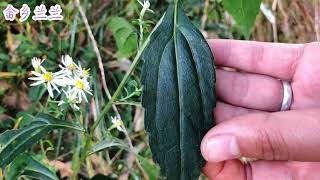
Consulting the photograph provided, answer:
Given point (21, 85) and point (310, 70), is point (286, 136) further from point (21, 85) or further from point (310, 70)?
point (21, 85)

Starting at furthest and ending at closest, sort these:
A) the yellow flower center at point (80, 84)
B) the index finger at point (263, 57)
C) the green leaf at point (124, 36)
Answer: the green leaf at point (124, 36), the index finger at point (263, 57), the yellow flower center at point (80, 84)

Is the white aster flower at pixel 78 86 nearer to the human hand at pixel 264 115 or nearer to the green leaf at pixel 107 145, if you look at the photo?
the green leaf at pixel 107 145

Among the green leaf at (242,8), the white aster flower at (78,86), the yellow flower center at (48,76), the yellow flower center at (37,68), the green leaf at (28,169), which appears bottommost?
the green leaf at (28,169)

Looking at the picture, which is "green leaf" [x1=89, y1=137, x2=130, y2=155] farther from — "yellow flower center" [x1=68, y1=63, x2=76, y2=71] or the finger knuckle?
the finger knuckle

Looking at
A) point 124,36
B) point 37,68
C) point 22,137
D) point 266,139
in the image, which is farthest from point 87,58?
point 266,139

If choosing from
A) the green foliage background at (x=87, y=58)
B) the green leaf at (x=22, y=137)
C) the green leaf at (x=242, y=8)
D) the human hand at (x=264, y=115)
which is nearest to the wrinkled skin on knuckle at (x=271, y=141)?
the human hand at (x=264, y=115)

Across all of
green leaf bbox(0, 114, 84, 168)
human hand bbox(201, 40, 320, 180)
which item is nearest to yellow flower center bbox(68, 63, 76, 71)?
green leaf bbox(0, 114, 84, 168)

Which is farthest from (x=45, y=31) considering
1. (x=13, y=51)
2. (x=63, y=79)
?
(x=63, y=79)
